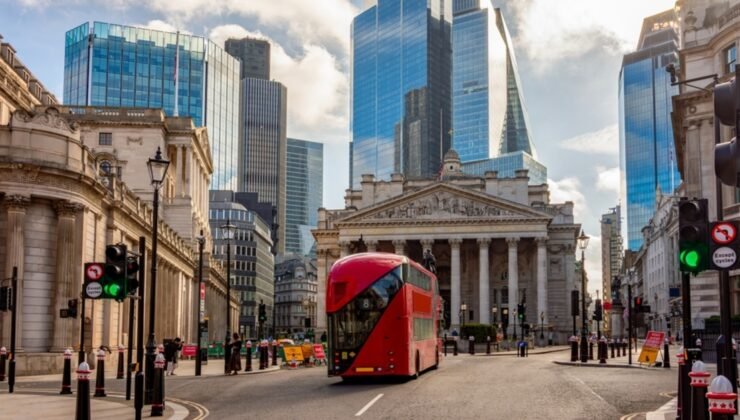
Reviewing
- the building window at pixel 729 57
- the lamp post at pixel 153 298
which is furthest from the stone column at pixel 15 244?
the building window at pixel 729 57

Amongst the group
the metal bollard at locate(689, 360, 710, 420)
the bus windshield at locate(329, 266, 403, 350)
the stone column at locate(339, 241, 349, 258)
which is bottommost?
the metal bollard at locate(689, 360, 710, 420)

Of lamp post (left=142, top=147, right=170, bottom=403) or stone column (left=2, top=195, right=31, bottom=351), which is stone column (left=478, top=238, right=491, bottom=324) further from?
lamp post (left=142, top=147, right=170, bottom=403)

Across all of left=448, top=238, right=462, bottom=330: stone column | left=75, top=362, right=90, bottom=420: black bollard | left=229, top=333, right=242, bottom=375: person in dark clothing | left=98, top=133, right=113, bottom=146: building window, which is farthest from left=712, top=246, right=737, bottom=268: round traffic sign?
left=448, top=238, right=462, bottom=330: stone column

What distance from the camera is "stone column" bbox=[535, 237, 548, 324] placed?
104938 mm

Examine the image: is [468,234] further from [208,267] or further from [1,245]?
[1,245]

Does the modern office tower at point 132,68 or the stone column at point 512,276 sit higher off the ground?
the modern office tower at point 132,68

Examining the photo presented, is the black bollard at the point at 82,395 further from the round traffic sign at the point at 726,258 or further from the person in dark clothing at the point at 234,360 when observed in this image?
the person in dark clothing at the point at 234,360

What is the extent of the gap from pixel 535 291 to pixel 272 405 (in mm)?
92696

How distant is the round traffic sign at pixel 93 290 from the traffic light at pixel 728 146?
1416 centimetres

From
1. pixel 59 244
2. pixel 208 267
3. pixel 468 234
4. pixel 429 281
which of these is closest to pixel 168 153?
pixel 208 267

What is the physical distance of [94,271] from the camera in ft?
65.5

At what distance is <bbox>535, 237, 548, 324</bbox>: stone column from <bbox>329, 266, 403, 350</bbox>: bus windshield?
257 ft

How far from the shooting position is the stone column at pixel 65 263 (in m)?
39.1

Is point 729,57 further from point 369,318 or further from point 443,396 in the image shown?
point 443,396
